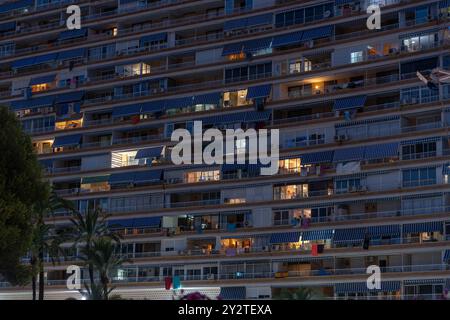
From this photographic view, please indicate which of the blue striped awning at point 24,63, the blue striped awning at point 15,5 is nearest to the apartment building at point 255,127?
the blue striped awning at point 24,63

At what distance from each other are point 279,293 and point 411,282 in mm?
15899

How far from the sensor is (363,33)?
336 ft

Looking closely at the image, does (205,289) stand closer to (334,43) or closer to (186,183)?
(186,183)

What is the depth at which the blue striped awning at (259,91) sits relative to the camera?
107375 millimetres

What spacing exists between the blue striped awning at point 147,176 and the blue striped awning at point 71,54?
22.2 metres

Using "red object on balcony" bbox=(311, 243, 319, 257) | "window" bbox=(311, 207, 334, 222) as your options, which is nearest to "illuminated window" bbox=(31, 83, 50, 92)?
"window" bbox=(311, 207, 334, 222)

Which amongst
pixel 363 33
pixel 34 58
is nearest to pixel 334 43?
pixel 363 33

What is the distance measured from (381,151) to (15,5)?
67.5 m

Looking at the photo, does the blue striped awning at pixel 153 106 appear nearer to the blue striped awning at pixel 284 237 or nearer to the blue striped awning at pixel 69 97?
the blue striped awning at pixel 69 97

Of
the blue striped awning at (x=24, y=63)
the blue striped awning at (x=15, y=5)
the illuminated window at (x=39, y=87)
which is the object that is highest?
the blue striped awning at (x=15, y=5)

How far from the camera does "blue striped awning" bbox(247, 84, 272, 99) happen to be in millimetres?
107375

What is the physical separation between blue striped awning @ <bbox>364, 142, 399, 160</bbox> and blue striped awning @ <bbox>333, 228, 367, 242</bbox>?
8.37 meters
